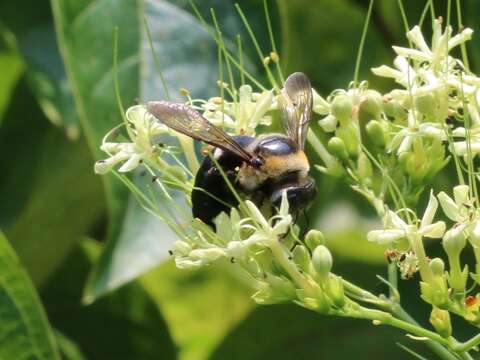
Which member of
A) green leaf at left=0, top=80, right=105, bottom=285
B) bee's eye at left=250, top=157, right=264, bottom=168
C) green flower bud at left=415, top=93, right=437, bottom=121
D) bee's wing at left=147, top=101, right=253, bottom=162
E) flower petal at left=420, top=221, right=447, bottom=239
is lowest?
green leaf at left=0, top=80, right=105, bottom=285

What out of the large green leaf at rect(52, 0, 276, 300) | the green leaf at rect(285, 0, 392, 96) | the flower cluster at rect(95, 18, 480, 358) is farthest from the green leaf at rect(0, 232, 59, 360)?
the green leaf at rect(285, 0, 392, 96)

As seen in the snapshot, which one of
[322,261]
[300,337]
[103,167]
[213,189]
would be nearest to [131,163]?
[103,167]

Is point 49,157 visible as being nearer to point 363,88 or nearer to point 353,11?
point 353,11

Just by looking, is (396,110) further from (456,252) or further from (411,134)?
(456,252)

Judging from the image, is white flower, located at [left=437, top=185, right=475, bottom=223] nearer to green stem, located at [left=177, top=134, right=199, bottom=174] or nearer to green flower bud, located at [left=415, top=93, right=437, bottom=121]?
green flower bud, located at [left=415, top=93, right=437, bottom=121]

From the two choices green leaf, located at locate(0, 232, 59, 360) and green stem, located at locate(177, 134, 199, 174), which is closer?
green stem, located at locate(177, 134, 199, 174)

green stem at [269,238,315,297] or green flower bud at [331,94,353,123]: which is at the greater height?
green flower bud at [331,94,353,123]
